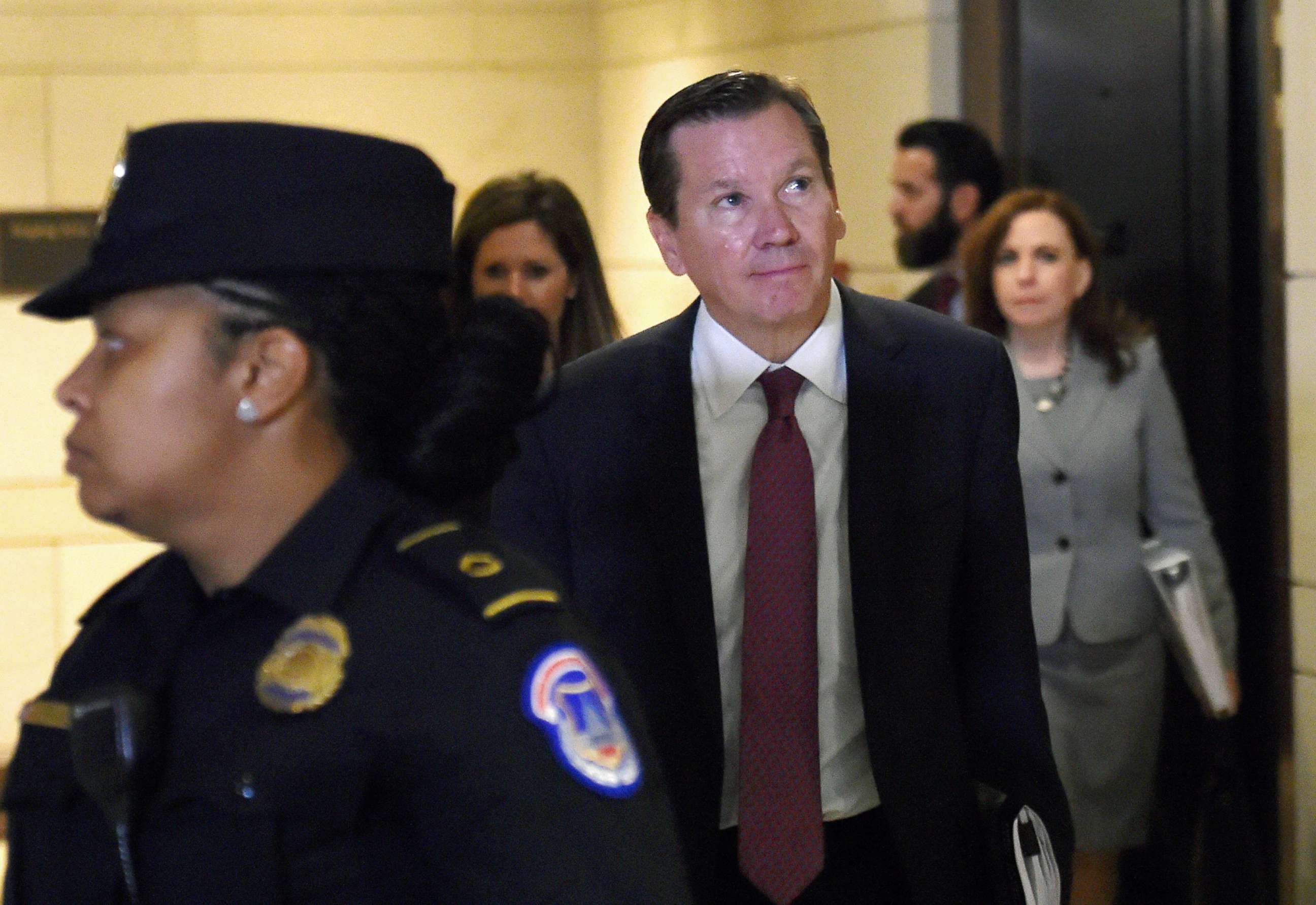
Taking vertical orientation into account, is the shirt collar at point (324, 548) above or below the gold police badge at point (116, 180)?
below

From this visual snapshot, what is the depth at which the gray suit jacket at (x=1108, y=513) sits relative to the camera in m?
4.26

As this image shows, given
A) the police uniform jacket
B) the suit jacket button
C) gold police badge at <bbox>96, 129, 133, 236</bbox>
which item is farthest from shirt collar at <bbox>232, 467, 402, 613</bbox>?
gold police badge at <bbox>96, 129, 133, 236</bbox>

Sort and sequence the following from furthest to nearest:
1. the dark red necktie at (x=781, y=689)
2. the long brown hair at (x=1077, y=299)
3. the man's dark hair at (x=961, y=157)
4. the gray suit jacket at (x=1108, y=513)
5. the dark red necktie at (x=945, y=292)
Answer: the man's dark hair at (x=961, y=157) < the dark red necktie at (x=945, y=292) < the long brown hair at (x=1077, y=299) < the gray suit jacket at (x=1108, y=513) < the dark red necktie at (x=781, y=689)

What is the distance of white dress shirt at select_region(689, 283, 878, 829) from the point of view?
2.46 m

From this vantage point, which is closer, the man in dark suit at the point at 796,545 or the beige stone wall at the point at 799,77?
the man in dark suit at the point at 796,545

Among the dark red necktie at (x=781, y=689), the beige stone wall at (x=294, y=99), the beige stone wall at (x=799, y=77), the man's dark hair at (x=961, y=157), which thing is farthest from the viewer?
the beige stone wall at (x=294, y=99)

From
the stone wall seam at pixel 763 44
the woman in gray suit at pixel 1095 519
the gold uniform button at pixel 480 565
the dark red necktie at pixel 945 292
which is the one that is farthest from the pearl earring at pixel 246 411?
the stone wall seam at pixel 763 44

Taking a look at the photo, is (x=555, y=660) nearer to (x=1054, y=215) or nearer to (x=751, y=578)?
(x=751, y=578)

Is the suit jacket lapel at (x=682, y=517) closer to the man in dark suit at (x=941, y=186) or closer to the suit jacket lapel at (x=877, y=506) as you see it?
the suit jacket lapel at (x=877, y=506)

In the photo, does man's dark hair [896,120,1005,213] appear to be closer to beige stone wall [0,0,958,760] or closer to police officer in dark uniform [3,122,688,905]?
beige stone wall [0,0,958,760]

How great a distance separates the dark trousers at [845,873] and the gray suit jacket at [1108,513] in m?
1.88

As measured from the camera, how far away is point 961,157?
504cm

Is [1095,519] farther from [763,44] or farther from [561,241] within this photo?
[763,44]

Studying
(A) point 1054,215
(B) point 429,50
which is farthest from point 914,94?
(B) point 429,50
